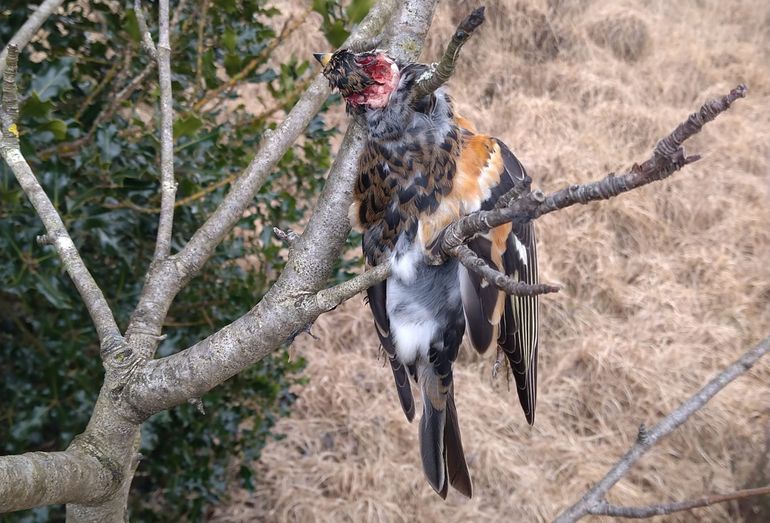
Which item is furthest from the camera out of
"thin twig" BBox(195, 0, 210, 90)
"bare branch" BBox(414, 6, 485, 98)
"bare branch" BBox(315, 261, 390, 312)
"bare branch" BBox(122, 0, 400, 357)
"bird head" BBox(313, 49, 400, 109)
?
"thin twig" BBox(195, 0, 210, 90)

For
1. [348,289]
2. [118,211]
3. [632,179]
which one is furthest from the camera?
[118,211]

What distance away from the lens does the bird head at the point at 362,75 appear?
1.12 m

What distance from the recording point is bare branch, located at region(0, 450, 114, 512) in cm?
69

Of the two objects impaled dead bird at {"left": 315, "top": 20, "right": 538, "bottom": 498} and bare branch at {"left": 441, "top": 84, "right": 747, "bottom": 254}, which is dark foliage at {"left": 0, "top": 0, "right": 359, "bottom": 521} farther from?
bare branch at {"left": 441, "top": 84, "right": 747, "bottom": 254}

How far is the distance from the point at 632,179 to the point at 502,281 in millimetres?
175

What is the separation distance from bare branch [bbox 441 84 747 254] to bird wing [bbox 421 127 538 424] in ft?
1.47

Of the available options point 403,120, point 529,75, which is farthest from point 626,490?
point 529,75

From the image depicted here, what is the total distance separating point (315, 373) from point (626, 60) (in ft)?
16.1

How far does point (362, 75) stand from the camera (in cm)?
114

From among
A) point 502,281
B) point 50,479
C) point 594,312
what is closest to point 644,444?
point 502,281

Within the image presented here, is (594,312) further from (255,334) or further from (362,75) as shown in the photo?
(255,334)

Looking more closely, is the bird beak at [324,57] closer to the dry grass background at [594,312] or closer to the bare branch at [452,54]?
the bare branch at [452,54]

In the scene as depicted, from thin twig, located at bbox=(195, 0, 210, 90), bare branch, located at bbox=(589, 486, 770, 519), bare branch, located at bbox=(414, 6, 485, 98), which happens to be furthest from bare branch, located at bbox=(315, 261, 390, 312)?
thin twig, located at bbox=(195, 0, 210, 90)

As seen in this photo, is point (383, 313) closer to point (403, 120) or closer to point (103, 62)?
point (403, 120)
